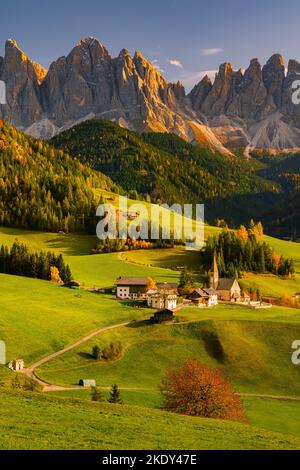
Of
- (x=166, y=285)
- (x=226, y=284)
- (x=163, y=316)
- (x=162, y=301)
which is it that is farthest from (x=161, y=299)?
(x=226, y=284)

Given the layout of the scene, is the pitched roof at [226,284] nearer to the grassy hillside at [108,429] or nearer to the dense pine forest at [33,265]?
the dense pine forest at [33,265]

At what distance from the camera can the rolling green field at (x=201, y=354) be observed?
91.8 metres

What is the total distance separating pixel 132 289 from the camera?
14988 centimetres

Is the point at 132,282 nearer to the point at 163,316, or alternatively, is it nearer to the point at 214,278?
the point at 214,278

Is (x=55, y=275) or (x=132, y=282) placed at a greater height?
(x=55, y=275)

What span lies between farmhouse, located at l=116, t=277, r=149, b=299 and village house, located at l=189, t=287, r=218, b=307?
1309cm

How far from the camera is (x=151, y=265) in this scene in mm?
192250

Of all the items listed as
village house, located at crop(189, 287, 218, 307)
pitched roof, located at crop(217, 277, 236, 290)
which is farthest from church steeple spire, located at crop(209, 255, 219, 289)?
village house, located at crop(189, 287, 218, 307)

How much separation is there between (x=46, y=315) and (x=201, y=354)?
1322 inches

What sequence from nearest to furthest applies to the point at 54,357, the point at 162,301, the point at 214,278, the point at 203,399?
the point at 203,399 < the point at 54,357 < the point at 162,301 < the point at 214,278

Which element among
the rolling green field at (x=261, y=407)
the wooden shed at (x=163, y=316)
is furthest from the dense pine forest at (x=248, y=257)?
the rolling green field at (x=261, y=407)

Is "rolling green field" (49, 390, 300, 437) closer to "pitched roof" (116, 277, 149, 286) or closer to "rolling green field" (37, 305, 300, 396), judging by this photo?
"rolling green field" (37, 305, 300, 396)

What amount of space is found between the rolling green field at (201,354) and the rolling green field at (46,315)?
16.7 feet

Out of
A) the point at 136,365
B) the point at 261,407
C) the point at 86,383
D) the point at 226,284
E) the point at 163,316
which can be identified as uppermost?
the point at 226,284
